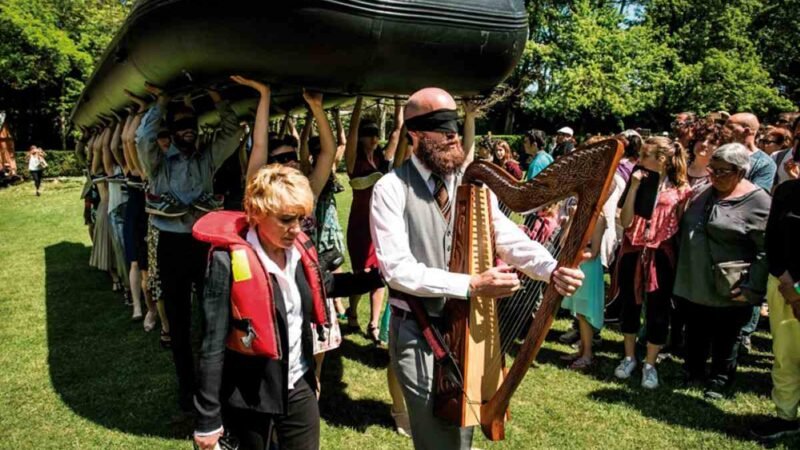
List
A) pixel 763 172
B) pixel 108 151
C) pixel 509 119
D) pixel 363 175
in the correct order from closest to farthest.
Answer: pixel 363 175
pixel 763 172
pixel 108 151
pixel 509 119

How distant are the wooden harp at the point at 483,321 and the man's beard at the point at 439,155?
0.11 m

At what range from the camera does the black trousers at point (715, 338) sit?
Result: 441cm

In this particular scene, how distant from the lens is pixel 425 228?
2381 mm

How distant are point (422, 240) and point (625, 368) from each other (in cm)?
330

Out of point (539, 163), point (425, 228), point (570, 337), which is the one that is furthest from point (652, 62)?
point (425, 228)

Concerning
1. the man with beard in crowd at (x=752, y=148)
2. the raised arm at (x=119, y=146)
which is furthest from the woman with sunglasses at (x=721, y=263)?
the raised arm at (x=119, y=146)

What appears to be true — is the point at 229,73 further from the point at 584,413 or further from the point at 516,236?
the point at 584,413

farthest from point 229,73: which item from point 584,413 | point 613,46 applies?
point 613,46

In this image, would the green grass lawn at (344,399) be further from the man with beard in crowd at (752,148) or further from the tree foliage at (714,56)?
the tree foliage at (714,56)

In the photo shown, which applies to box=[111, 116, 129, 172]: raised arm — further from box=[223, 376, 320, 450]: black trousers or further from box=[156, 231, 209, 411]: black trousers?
box=[223, 376, 320, 450]: black trousers

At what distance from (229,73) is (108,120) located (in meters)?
4.72

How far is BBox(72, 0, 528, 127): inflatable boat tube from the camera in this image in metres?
2.63

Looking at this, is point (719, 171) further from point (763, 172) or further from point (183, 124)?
point (183, 124)

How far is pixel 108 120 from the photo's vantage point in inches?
269
